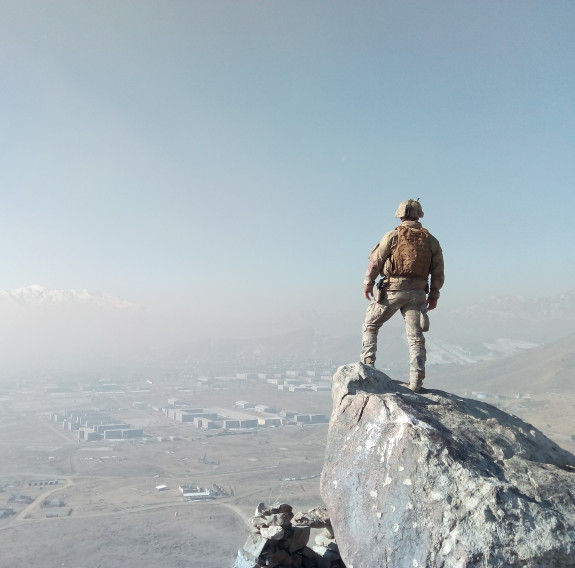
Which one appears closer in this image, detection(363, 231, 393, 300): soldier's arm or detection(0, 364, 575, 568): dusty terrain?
detection(363, 231, 393, 300): soldier's arm

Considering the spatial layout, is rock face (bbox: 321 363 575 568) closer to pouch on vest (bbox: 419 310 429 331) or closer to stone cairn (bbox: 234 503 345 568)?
pouch on vest (bbox: 419 310 429 331)

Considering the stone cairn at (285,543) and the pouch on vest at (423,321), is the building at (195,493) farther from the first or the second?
the pouch on vest at (423,321)

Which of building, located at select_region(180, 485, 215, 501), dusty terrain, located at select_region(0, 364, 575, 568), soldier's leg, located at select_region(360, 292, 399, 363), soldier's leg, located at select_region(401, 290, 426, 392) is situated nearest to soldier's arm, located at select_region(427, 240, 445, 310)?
soldier's leg, located at select_region(401, 290, 426, 392)

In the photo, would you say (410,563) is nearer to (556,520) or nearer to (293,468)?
(556,520)

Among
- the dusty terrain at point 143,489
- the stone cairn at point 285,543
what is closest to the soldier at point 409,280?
the stone cairn at point 285,543

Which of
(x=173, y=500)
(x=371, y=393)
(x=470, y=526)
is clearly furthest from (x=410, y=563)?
(x=173, y=500)

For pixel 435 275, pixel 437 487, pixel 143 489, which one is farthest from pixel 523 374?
pixel 437 487

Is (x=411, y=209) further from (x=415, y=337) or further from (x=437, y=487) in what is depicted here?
(x=437, y=487)

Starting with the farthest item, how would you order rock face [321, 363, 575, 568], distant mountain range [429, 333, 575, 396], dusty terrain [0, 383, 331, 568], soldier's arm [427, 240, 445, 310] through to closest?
distant mountain range [429, 333, 575, 396]
dusty terrain [0, 383, 331, 568]
soldier's arm [427, 240, 445, 310]
rock face [321, 363, 575, 568]
